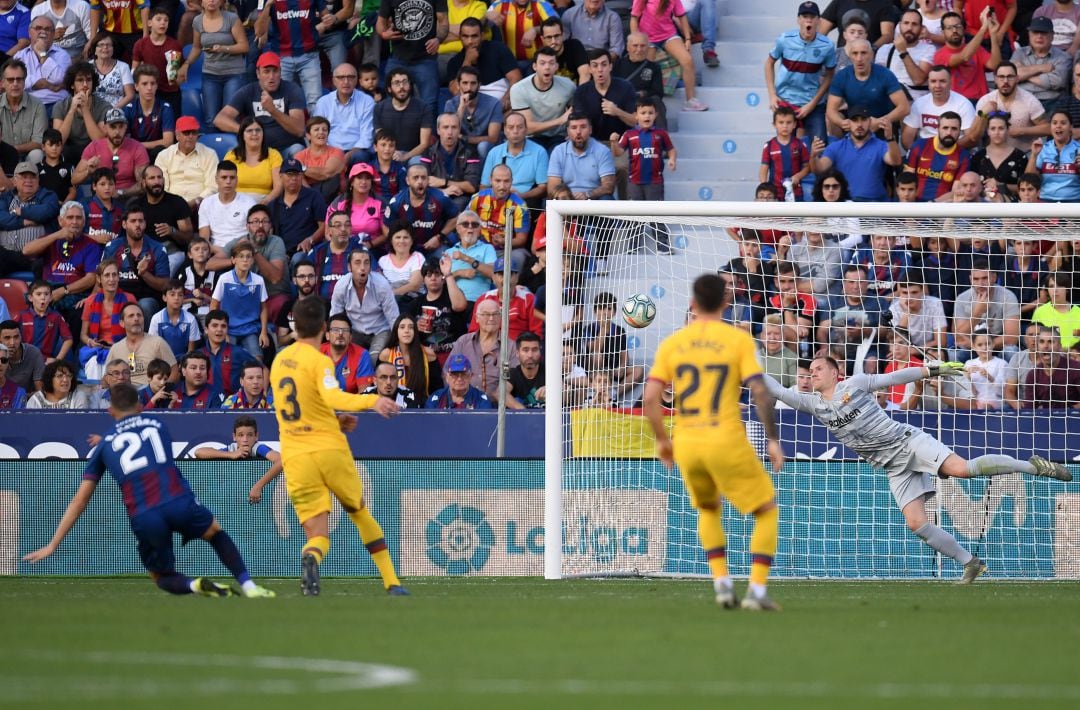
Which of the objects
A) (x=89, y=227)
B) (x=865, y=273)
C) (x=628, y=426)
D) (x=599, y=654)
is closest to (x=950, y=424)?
(x=865, y=273)

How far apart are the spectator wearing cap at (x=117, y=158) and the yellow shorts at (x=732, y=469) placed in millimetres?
12093

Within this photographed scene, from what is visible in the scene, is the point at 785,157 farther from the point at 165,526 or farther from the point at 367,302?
the point at 165,526

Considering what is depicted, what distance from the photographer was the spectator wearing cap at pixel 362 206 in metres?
18.5

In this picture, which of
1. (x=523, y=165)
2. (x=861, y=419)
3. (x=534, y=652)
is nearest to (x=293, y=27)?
(x=523, y=165)

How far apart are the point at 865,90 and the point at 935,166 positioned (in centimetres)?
137

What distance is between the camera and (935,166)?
18.1 meters

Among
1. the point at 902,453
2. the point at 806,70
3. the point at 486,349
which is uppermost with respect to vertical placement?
the point at 806,70

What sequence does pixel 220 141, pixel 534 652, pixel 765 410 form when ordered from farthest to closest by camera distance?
pixel 220 141 < pixel 765 410 < pixel 534 652

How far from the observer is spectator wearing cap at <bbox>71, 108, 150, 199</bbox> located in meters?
19.8

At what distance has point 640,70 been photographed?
1955 cm

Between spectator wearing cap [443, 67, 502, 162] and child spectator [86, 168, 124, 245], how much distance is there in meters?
4.10

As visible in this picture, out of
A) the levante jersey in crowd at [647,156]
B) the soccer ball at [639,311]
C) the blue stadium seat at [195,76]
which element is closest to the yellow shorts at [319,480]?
the soccer ball at [639,311]

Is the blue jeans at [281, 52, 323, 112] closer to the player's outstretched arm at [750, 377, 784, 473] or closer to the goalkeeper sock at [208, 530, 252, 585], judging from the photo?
the goalkeeper sock at [208, 530, 252, 585]

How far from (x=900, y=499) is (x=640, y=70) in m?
7.68
